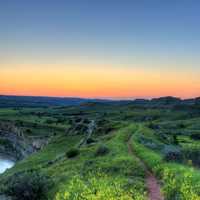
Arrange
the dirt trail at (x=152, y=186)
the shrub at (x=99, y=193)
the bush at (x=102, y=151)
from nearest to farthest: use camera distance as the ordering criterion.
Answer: the shrub at (x=99, y=193) → the dirt trail at (x=152, y=186) → the bush at (x=102, y=151)

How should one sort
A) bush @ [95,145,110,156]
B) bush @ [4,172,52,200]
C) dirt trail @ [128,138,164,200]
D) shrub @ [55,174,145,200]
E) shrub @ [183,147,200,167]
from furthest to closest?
bush @ [95,145,110,156] → shrub @ [183,147,200,167] → bush @ [4,172,52,200] → dirt trail @ [128,138,164,200] → shrub @ [55,174,145,200]

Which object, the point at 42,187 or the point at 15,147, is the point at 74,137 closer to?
the point at 15,147

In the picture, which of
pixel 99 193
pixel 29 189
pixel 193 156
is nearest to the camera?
pixel 99 193

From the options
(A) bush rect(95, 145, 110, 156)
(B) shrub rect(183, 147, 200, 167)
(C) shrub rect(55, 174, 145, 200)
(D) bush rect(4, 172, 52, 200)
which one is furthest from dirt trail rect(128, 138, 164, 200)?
(A) bush rect(95, 145, 110, 156)

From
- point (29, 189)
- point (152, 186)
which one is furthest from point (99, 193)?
point (29, 189)

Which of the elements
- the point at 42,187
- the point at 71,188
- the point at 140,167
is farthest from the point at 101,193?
the point at 140,167

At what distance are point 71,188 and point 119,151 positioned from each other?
21076 millimetres

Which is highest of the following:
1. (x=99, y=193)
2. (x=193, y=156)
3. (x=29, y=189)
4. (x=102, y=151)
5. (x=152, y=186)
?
(x=99, y=193)

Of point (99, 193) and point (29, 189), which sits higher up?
point (99, 193)

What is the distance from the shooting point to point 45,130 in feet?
514

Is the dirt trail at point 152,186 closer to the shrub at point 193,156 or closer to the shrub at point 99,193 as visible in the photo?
the shrub at point 99,193

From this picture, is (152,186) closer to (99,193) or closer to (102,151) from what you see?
(99,193)

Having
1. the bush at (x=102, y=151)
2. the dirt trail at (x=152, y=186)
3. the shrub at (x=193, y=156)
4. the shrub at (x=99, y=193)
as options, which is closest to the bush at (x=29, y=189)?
the shrub at (x=99, y=193)

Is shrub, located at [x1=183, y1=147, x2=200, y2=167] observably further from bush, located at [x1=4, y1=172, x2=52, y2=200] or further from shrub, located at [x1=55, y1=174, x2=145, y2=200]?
bush, located at [x1=4, y1=172, x2=52, y2=200]
